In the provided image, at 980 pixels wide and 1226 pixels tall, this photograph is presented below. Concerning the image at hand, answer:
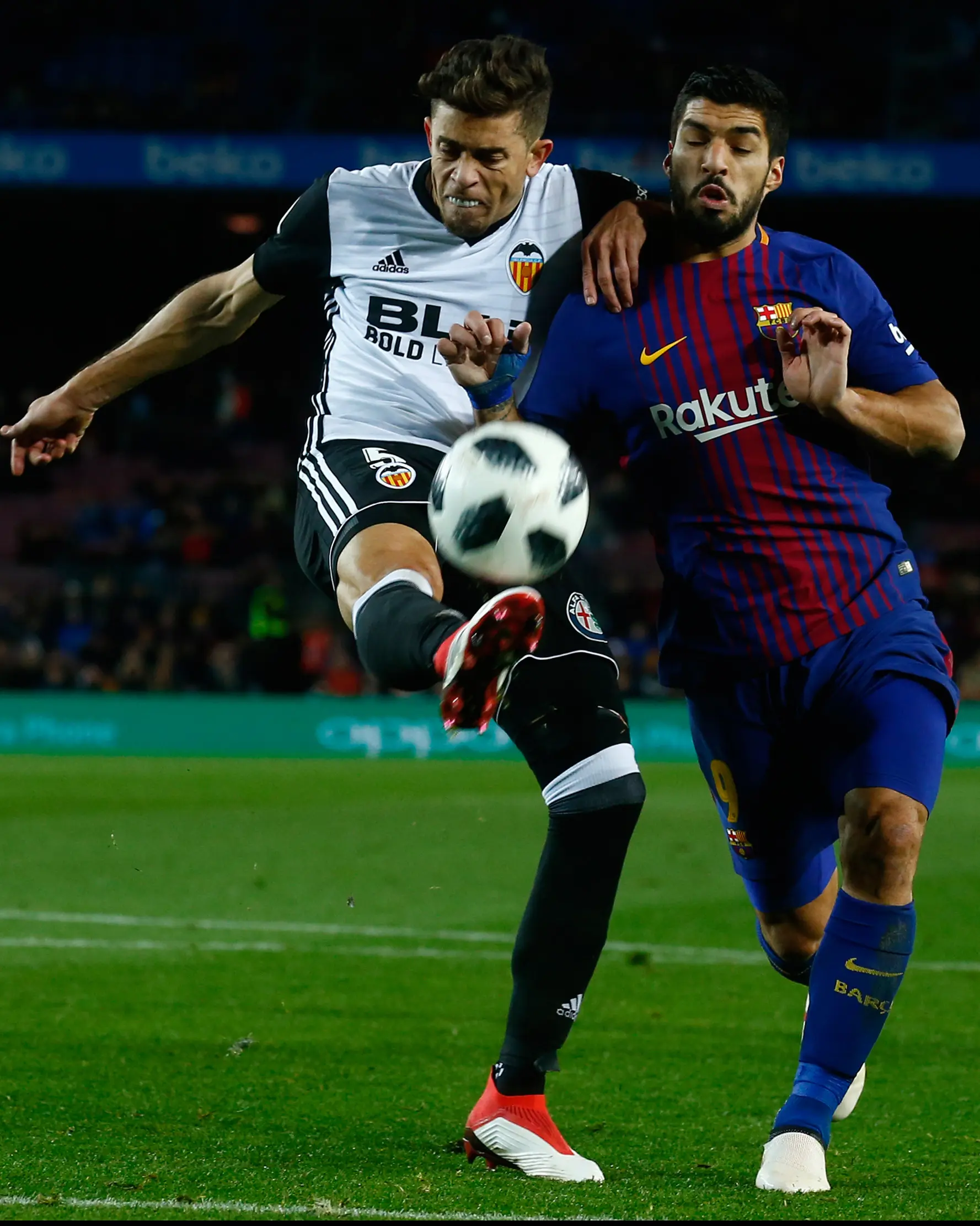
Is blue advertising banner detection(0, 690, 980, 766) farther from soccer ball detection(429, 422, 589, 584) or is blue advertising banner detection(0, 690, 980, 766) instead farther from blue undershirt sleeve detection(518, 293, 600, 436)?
soccer ball detection(429, 422, 589, 584)

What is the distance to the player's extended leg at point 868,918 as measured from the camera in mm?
3865

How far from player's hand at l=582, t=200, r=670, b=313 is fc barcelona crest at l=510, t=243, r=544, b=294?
0.15 meters

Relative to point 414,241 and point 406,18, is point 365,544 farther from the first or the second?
point 406,18

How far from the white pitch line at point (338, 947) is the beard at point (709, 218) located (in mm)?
3806

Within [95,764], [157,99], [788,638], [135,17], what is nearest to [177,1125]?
[788,638]

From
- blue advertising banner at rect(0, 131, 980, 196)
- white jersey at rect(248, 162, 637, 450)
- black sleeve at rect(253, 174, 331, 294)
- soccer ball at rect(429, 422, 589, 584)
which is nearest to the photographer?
soccer ball at rect(429, 422, 589, 584)

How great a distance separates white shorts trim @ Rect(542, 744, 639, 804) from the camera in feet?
13.7

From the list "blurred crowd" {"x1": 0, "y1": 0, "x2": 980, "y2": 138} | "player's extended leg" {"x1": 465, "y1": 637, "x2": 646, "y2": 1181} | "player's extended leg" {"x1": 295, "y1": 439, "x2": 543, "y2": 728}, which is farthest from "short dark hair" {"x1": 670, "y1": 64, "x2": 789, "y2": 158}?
"blurred crowd" {"x1": 0, "y1": 0, "x2": 980, "y2": 138}

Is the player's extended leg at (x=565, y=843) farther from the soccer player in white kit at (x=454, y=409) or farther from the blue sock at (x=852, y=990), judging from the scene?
the blue sock at (x=852, y=990)

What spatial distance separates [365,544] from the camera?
4.14 m

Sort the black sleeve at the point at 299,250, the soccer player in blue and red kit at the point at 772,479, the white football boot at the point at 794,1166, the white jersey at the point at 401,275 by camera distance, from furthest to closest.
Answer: the black sleeve at the point at 299,250 → the white jersey at the point at 401,275 → the soccer player in blue and red kit at the point at 772,479 → the white football boot at the point at 794,1166

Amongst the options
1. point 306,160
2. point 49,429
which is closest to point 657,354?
point 49,429

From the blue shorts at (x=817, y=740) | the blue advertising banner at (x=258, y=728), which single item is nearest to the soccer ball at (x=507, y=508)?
the blue shorts at (x=817, y=740)

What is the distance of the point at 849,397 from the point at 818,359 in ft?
0.40
